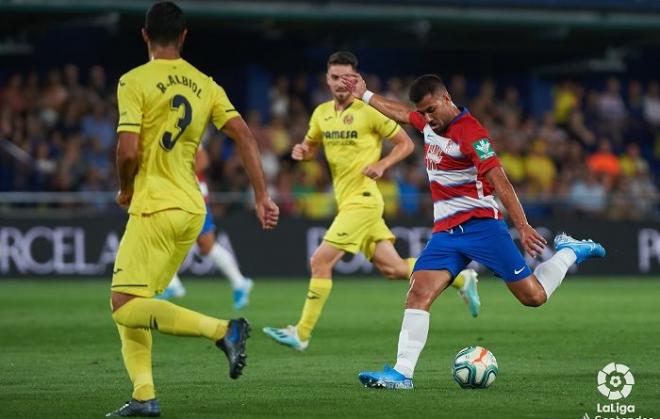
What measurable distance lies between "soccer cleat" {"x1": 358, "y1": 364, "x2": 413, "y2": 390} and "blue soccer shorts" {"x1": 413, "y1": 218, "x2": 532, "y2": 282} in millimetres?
792

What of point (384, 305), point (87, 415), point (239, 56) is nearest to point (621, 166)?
point (239, 56)

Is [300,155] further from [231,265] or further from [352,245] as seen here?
[231,265]

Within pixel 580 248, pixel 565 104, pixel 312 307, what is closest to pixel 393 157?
pixel 312 307

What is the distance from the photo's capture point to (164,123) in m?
8.07

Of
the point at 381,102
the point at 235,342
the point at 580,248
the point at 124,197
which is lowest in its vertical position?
the point at 235,342

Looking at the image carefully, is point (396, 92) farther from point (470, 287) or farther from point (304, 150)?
point (304, 150)

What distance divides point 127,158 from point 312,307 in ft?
14.9

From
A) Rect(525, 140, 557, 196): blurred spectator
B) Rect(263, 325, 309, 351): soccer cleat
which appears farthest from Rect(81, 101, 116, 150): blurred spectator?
Rect(263, 325, 309, 351): soccer cleat

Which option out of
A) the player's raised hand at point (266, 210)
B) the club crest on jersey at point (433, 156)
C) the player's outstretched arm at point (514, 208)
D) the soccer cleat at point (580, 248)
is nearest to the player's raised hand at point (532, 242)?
the player's outstretched arm at point (514, 208)

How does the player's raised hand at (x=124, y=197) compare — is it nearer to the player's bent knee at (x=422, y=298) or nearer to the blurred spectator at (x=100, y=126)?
the player's bent knee at (x=422, y=298)

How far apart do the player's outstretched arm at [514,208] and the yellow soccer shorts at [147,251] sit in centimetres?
221

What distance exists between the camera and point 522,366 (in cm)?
1081

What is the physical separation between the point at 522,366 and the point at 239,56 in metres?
19.4

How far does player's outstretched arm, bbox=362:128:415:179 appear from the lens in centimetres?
1197
